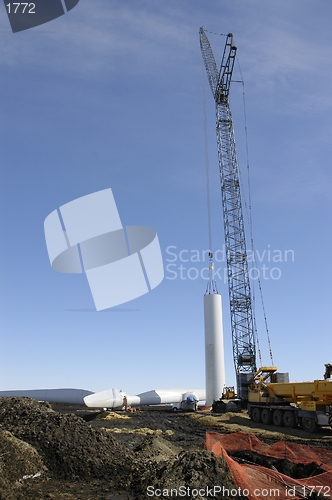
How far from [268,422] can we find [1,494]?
78.7ft

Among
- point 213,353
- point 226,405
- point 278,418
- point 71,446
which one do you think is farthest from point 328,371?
point 213,353

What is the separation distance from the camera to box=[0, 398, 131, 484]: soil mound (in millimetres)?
14070

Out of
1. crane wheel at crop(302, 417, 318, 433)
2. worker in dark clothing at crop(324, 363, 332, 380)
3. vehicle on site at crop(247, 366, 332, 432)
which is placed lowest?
crane wheel at crop(302, 417, 318, 433)

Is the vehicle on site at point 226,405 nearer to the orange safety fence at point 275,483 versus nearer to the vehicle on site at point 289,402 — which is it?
the vehicle on site at point 289,402

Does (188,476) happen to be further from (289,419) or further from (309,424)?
(289,419)

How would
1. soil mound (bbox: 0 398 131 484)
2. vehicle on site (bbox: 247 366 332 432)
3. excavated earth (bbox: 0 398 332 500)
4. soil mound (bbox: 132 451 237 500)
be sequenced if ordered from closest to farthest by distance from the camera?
soil mound (bbox: 132 451 237 500) < excavated earth (bbox: 0 398 332 500) < soil mound (bbox: 0 398 131 484) < vehicle on site (bbox: 247 366 332 432)

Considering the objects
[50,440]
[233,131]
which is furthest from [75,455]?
[233,131]

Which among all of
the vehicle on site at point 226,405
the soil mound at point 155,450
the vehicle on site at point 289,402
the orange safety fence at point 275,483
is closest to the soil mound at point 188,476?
the orange safety fence at point 275,483

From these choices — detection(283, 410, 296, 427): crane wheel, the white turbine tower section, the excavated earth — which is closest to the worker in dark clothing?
detection(283, 410, 296, 427): crane wheel

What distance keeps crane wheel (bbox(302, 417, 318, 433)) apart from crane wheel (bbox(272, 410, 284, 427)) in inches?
99.2

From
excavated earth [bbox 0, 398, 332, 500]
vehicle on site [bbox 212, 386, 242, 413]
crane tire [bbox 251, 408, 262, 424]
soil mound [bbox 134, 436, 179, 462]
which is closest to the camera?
→ excavated earth [bbox 0, 398, 332, 500]

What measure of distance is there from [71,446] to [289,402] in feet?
65.2

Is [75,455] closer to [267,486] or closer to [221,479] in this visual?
[221,479]

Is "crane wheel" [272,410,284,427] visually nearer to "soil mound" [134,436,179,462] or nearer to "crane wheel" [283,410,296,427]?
"crane wheel" [283,410,296,427]
